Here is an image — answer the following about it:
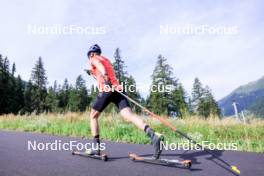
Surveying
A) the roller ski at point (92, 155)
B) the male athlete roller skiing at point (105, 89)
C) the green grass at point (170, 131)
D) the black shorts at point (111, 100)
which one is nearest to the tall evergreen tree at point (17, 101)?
the green grass at point (170, 131)

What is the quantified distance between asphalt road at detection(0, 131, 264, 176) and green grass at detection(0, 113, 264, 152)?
5.43 feet

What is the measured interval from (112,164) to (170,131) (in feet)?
17.0

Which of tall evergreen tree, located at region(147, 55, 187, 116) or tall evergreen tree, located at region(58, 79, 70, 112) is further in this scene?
tall evergreen tree, located at region(58, 79, 70, 112)

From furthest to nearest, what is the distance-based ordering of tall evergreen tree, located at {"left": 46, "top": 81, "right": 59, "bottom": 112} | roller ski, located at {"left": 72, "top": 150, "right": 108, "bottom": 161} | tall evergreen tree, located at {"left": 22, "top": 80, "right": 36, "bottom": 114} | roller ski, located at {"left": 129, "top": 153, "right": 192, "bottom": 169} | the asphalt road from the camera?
tall evergreen tree, located at {"left": 46, "top": 81, "right": 59, "bottom": 112} < tall evergreen tree, located at {"left": 22, "top": 80, "right": 36, "bottom": 114} < roller ski, located at {"left": 72, "top": 150, "right": 108, "bottom": 161} < roller ski, located at {"left": 129, "top": 153, "right": 192, "bottom": 169} < the asphalt road

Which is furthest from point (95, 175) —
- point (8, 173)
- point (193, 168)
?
point (193, 168)

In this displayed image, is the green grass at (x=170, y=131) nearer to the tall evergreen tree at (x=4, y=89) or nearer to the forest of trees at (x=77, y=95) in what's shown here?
the forest of trees at (x=77, y=95)

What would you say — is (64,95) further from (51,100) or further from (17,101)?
(17,101)

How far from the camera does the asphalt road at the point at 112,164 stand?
14.0 ft

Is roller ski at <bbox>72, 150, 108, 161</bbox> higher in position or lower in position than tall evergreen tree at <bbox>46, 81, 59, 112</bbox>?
lower

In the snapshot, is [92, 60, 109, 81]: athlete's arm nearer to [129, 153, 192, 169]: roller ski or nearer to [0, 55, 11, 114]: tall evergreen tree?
[129, 153, 192, 169]: roller ski

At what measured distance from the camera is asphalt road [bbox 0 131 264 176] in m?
4.25

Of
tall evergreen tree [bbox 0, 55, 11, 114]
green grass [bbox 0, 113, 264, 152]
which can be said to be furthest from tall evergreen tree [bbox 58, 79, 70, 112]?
green grass [bbox 0, 113, 264, 152]

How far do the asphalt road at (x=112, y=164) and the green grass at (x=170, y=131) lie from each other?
1.65m

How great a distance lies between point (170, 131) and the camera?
32.2 ft
